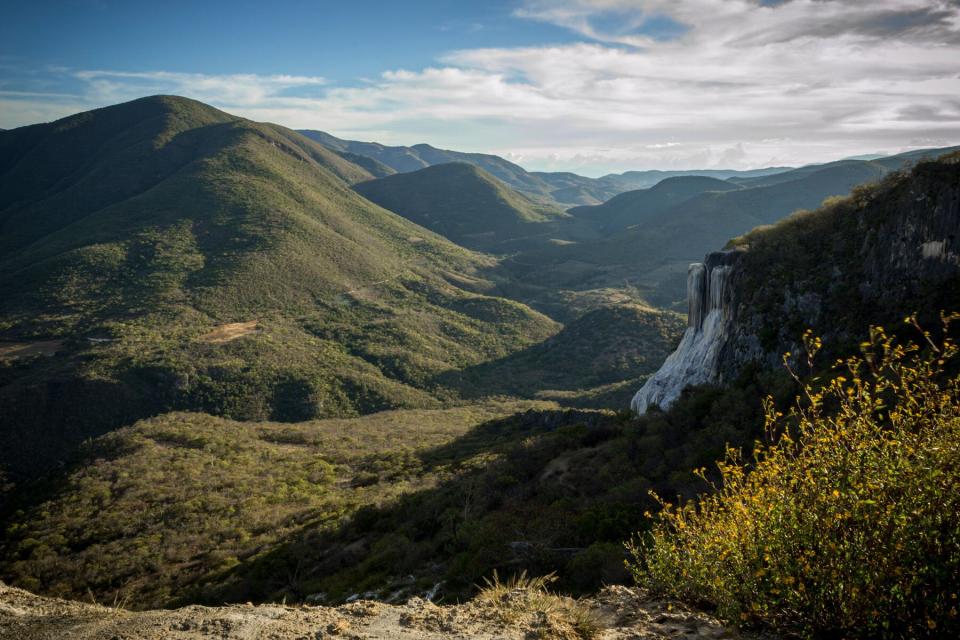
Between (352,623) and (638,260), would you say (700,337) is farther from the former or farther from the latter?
(638,260)

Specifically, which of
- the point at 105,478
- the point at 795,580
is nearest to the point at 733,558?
the point at 795,580

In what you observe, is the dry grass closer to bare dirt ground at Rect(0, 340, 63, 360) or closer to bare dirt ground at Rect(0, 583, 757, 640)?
bare dirt ground at Rect(0, 583, 757, 640)

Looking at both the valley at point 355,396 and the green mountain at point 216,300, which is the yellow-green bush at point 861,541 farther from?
the green mountain at point 216,300

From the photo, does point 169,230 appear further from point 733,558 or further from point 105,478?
point 733,558

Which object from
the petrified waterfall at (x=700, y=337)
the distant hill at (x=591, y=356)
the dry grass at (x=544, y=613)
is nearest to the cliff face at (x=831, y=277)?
the petrified waterfall at (x=700, y=337)

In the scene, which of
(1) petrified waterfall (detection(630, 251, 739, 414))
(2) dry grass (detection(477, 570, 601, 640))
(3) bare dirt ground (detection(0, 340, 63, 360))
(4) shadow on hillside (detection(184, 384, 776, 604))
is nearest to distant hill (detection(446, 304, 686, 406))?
(1) petrified waterfall (detection(630, 251, 739, 414))

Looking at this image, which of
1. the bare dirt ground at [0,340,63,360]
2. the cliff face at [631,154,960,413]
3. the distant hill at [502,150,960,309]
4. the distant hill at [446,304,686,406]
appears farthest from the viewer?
the distant hill at [502,150,960,309]
